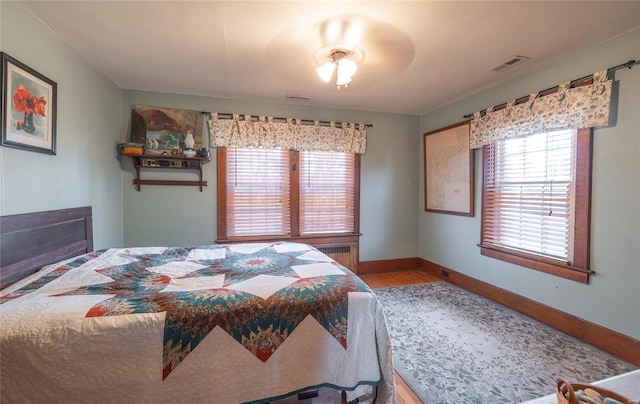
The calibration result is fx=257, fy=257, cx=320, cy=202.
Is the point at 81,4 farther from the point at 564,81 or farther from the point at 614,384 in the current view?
the point at 564,81

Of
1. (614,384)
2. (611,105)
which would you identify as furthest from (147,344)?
(611,105)

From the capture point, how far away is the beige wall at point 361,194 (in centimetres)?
318

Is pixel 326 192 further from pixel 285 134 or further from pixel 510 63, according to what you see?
pixel 510 63

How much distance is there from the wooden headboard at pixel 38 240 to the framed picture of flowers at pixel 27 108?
0.48 meters

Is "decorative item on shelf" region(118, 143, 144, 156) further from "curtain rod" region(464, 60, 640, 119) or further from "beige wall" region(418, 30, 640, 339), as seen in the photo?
"beige wall" region(418, 30, 640, 339)

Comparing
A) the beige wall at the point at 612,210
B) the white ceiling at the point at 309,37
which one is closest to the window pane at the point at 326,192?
the white ceiling at the point at 309,37

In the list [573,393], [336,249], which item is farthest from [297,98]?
[573,393]

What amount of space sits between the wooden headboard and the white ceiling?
142 centimetres

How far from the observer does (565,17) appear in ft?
5.92

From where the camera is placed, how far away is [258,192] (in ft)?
11.6

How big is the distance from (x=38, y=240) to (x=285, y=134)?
2.58 metres

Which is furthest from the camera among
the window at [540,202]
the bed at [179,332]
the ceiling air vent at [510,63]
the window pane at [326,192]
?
the window pane at [326,192]

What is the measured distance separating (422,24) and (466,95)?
6.06 ft

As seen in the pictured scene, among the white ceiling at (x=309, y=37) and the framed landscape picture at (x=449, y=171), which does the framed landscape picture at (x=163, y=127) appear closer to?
the white ceiling at (x=309, y=37)
